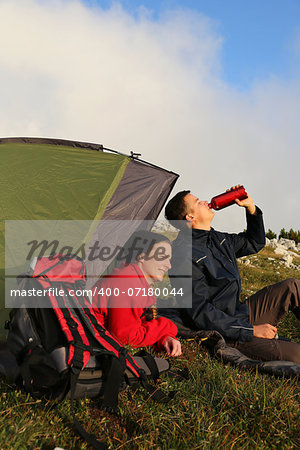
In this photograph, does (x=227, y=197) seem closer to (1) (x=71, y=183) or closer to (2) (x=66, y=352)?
(1) (x=71, y=183)

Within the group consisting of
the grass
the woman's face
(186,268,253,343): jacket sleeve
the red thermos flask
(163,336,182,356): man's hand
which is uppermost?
the red thermos flask

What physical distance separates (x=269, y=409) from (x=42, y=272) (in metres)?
2.11

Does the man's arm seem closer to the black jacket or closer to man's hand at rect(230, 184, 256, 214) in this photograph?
man's hand at rect(230, 184, 256, 214)

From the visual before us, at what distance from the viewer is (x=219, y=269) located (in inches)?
191

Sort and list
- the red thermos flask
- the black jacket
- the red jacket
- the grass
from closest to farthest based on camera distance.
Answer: the grass < the red jacket < the black jacket < the red thermos flask

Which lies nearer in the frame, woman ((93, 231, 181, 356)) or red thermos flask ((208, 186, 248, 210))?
woman ((93, 231, 181, 356))

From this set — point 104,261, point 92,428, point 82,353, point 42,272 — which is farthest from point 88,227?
point 92,428

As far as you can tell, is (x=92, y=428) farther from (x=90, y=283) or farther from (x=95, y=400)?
(x=90, y=283)

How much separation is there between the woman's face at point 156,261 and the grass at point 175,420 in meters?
1.22

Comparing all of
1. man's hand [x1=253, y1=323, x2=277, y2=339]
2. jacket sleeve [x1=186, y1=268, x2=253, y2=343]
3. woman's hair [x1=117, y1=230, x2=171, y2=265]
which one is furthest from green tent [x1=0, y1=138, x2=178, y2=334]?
man's hand [x1=253, y1=323, x2=277, y2=339]

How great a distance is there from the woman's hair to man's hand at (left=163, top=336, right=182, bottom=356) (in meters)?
0.93

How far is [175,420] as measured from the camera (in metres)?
2.69

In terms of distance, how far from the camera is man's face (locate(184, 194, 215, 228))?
198 inches

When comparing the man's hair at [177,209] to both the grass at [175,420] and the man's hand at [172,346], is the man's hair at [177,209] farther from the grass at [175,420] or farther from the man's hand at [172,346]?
the grass at [175,420]
